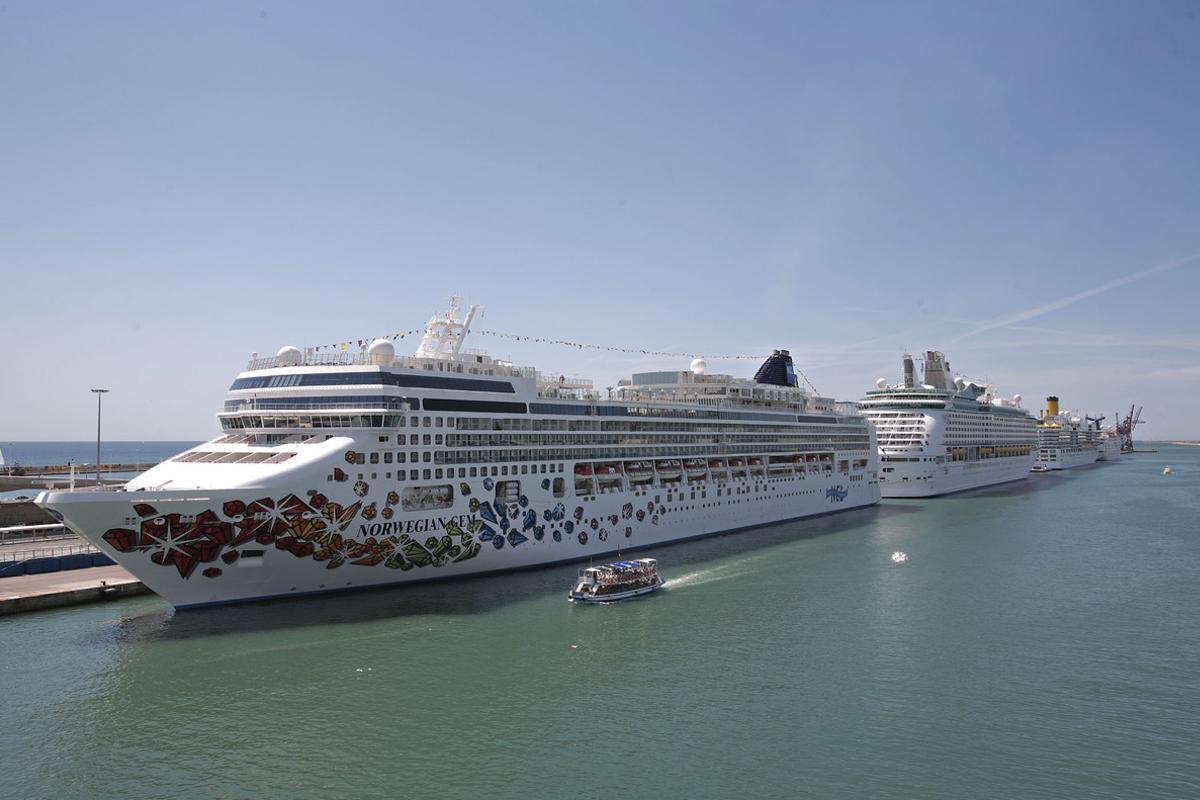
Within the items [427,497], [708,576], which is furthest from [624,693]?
[708,576]

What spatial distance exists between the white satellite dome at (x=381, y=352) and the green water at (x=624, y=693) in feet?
37.0

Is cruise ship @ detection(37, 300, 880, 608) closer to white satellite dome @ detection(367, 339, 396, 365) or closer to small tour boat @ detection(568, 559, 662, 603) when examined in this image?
white satellite dome @ detection(367, 339, 396, 365)

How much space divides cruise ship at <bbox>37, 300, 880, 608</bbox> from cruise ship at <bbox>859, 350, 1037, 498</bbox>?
4269 centimetres

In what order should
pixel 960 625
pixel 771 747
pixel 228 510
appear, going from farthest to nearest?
pixel 960 625
pixel 228 510
pixel 771 747

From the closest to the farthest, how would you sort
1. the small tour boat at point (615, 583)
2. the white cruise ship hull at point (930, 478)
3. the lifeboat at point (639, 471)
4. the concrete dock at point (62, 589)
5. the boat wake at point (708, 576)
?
the concrete dock at point (62, 589) → the small tour boat at point (615, 583) → the boat wake at point (708, 576) → the lifeboat at point (639, 471) → the white cruise ship hull at point (930, 478)

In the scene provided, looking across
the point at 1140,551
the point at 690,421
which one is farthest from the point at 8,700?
the point at 1140,551

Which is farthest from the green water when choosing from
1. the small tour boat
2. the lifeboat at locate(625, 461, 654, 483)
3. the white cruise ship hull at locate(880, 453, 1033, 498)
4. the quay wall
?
the white cruise ship hull at locate(880, 453, 1033, 498)

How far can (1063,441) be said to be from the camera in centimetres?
15425

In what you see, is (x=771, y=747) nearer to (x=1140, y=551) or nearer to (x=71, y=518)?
(x=71, y=518)

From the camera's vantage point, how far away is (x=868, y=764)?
1961 cm

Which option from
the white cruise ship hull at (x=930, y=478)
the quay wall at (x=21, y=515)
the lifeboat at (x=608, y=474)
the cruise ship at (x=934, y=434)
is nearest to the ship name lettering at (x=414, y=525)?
the lifeboat at (x=608, y=474)

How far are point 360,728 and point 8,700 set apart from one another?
11801mm

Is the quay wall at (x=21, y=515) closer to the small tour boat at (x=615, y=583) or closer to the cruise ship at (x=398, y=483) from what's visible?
the cruise ship at (x=398, y=483)

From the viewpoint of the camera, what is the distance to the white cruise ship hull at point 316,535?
29.0 m
